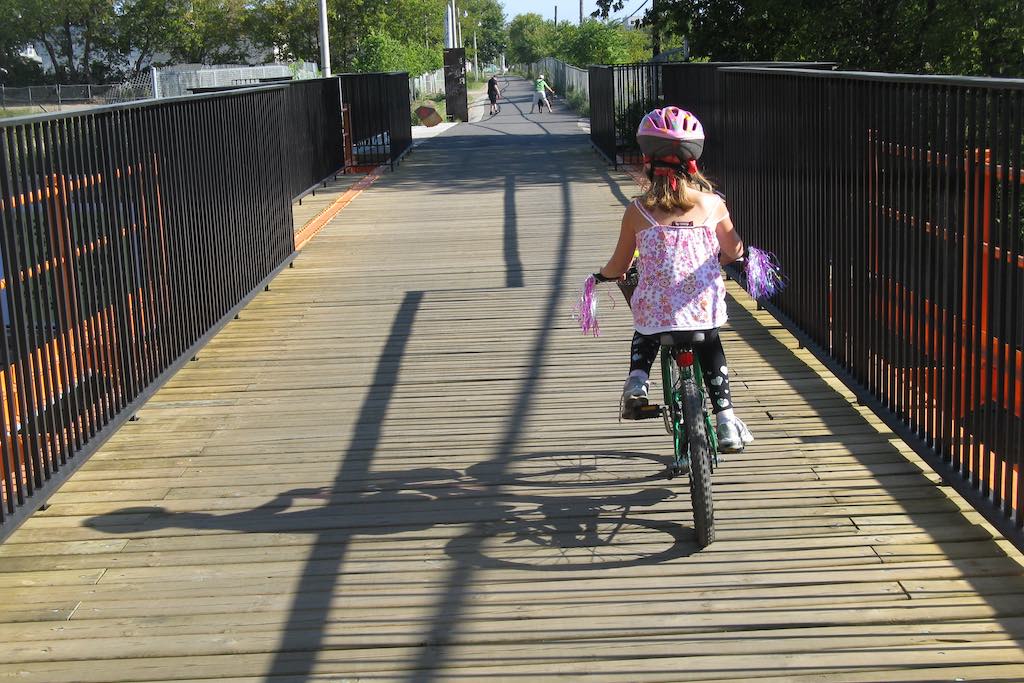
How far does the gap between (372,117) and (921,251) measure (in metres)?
19.7

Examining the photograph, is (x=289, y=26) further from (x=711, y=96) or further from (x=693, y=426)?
(x=693, y=426)

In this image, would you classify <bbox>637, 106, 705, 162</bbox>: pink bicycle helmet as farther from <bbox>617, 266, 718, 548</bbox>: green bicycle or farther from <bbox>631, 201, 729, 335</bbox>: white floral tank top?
<bbox>617, 266, 718, 548</bbox>: green bicycle

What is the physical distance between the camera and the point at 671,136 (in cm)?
508

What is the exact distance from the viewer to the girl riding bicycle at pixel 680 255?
511 centimetres

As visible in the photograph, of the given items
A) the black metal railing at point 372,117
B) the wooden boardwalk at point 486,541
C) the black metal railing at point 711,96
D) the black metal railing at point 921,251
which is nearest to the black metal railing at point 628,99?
the black metal railing at point 711,96

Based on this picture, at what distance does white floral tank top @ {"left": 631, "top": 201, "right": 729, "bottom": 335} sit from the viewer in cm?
511

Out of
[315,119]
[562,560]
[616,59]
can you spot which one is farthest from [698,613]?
[616,59]

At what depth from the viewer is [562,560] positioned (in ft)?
16.8

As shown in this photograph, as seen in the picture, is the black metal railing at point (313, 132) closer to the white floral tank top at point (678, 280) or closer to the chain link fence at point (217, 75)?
the white floral tank top at point (678, 280)

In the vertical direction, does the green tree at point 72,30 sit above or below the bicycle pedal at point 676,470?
above

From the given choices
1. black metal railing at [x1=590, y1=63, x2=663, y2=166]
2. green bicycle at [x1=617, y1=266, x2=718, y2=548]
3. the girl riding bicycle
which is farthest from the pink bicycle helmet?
black metal railing at [x1=590, y1=63, x2=663, y2=166]

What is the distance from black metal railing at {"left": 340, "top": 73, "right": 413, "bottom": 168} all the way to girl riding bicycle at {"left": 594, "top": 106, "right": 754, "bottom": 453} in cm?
1920

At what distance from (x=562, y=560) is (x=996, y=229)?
2034mm

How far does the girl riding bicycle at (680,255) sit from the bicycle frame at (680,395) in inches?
1.9
